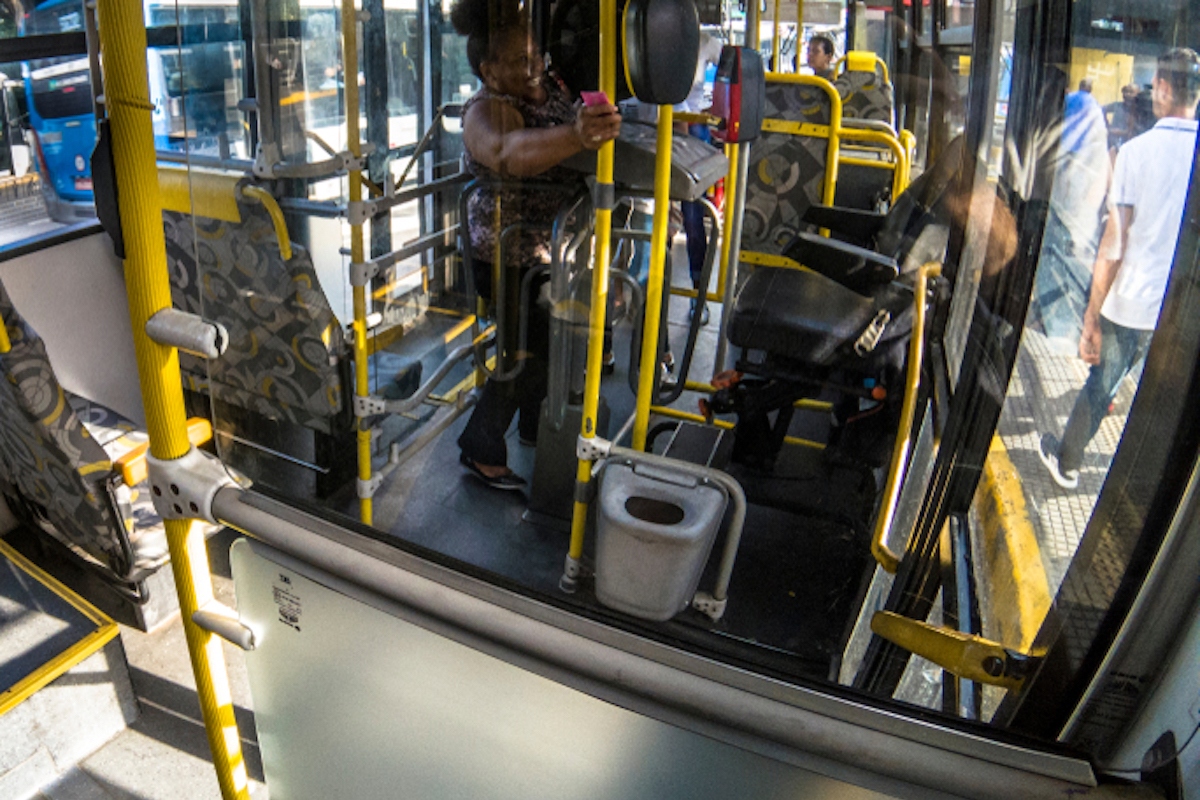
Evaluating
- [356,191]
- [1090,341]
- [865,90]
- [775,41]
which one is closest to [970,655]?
[1090,341]

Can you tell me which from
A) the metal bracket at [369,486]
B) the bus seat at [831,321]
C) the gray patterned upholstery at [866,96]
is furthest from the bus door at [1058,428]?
the gray patterned upholstery at [866,96]

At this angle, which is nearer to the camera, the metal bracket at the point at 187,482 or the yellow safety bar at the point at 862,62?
the metal bracket at the point at 187,482

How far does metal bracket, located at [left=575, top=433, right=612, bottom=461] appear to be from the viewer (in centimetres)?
160

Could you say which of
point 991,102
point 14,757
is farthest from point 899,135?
point 14,757

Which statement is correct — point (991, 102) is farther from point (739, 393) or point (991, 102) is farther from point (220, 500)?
point (220, 500)

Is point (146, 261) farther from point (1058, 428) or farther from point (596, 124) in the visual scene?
point (1058, 428)

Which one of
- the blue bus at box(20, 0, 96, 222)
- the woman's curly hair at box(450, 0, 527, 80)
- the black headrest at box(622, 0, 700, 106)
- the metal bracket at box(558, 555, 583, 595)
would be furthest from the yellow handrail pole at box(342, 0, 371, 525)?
the blue bus at box(20, 0, 96, 222)

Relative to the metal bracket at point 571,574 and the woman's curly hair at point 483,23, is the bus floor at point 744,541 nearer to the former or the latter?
the metal bracket at point 571,574

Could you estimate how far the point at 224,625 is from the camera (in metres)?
1.26

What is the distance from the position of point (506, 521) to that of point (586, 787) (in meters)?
0.53

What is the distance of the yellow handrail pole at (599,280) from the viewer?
1350 mm

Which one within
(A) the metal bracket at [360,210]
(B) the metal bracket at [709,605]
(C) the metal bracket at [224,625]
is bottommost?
(B) the metal bracket at [709,605]

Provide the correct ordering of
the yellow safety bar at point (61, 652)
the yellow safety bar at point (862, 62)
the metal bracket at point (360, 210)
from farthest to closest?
1. the yellow safety bar at point (862, 62)
2. the metal bracket at point (360, 210)
3. the yellow safety bar at point (61, 652)

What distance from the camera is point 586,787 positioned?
1.04 m
